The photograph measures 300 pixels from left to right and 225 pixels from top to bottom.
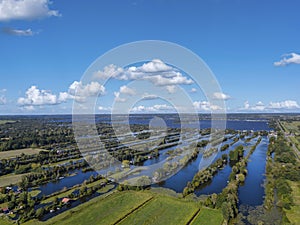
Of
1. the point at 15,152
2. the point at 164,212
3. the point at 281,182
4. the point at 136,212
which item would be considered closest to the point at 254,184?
the point at 281,182

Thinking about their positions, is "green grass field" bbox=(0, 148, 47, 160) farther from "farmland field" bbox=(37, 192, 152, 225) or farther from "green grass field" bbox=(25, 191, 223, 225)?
"farmland field" bbox=(37, 192, 152, 225)

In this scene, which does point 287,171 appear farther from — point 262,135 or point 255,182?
point 262,135

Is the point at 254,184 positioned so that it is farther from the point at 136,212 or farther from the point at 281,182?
the point at 136,212

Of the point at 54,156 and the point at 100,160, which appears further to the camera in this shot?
the point at 54,156

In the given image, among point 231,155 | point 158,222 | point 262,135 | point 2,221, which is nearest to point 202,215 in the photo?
point 158,222

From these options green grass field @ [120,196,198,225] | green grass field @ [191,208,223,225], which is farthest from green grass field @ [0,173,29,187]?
green grass field @ [191,208,223,225]

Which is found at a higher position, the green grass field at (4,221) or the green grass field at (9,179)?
the green grass field at (9,179)

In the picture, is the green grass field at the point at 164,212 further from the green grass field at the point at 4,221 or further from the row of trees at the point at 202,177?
the green grass field at the point at 4,221

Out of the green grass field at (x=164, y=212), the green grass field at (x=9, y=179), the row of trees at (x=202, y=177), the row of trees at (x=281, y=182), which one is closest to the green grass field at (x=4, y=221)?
the green grass field at (x=164, y=212)
